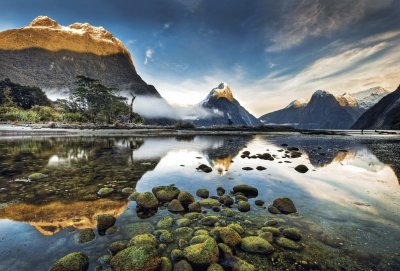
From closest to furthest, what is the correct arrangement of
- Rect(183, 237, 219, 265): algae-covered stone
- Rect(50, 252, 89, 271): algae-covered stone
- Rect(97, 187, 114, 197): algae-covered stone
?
1. Rect(50, 252, 89, 271): algae-covered stone
2. Rect(183, 237, 219, 265): algae-covered stone
3. Rect(97, 187, 114, 197): algae-covered stone

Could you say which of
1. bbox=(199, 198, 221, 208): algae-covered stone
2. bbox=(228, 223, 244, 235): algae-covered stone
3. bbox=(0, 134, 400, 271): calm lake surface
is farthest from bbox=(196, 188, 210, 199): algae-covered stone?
bbox=(228, 223, 244, 235): algae-covered stone

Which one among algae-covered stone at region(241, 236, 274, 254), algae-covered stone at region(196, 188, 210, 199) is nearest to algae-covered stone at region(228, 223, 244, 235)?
algae-covered stone at region(241, 236, 274, 254)

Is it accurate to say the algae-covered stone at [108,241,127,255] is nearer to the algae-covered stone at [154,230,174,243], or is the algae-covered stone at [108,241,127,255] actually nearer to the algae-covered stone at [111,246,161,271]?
the algae-covered stone at [111,246,161,271]

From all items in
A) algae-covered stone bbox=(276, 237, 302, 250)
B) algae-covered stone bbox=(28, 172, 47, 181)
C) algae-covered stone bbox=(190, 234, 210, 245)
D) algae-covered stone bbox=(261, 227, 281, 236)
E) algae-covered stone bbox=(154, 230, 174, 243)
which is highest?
algae-covered stone bbox=(190, 234, 210, 245)

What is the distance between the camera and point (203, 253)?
7.09 m

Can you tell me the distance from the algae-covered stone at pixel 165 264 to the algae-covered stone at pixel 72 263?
232 cm

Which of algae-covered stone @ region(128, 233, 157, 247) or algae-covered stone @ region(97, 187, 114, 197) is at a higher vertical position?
algae-covered stone @ region(128, 233, 157, 247)

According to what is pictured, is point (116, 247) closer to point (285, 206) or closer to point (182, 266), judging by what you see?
point (182, 266)

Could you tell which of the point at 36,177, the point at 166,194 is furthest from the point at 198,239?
the point at 36,177

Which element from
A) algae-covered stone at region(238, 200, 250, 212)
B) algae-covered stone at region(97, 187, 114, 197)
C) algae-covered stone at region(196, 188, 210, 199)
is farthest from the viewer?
algae-covered stone at region(196, 188, 210, 199)

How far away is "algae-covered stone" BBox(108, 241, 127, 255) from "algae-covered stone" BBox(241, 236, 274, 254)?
428cm

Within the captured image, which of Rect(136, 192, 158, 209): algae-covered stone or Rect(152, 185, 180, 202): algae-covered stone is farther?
Rect(152, 185, 180, 202): algae-covered stone

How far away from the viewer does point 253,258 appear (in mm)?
7398

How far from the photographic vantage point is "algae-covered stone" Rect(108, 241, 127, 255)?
753cm
